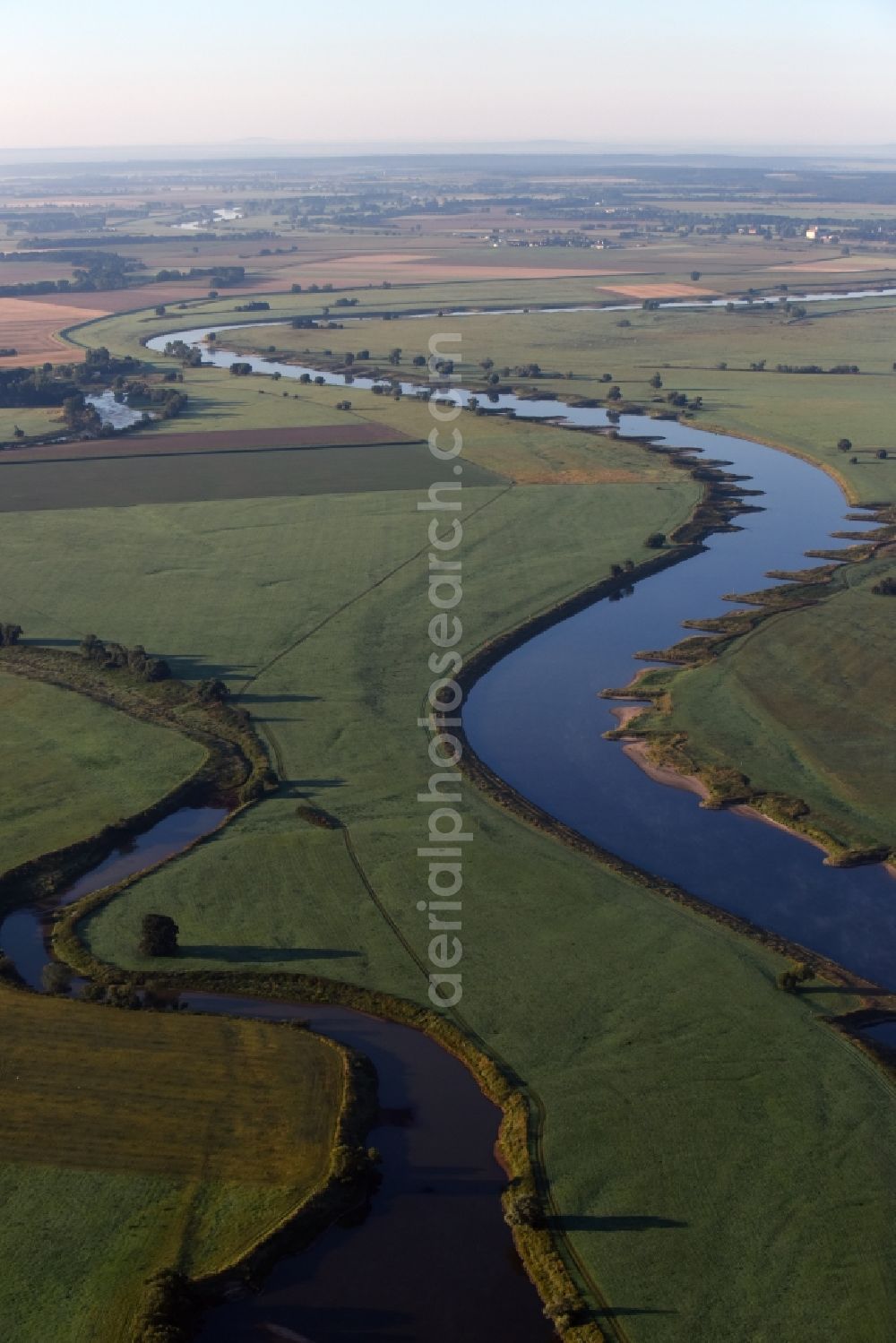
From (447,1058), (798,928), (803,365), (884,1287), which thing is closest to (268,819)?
(447,1058)

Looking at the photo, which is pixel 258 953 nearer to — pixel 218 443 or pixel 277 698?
pixel 277 698

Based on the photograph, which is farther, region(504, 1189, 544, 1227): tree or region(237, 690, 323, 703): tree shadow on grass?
region(237, 690, 323, 703): tree shadow on grass

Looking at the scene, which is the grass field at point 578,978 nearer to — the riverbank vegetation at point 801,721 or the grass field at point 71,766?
the grass field at point 71,766

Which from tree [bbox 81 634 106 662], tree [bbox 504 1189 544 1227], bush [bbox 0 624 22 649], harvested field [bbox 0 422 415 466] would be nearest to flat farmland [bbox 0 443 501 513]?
harvested field [bbox 0 422 415 466]

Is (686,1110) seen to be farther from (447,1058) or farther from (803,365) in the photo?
(803,365)

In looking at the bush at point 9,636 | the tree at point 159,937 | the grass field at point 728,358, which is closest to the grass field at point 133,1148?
the tree at point 159,937

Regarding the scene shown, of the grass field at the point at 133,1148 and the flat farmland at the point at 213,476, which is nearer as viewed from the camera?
the grass field at the point at 133,1148

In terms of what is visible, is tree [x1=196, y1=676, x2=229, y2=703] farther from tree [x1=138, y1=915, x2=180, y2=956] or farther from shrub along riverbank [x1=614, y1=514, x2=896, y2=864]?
tree [x1=138, y1=915, x2=180, y2=956]
